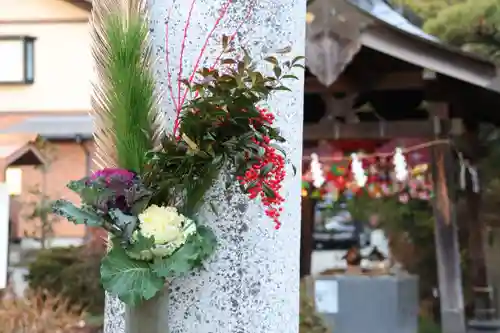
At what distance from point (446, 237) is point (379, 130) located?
1.26m

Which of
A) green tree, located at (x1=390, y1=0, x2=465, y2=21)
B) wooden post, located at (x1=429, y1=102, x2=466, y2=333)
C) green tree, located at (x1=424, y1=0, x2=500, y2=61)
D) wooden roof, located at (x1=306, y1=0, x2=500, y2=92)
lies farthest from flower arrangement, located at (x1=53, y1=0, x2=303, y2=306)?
green tree, located at (x1=390, y1=0, x2=465, y2=21)

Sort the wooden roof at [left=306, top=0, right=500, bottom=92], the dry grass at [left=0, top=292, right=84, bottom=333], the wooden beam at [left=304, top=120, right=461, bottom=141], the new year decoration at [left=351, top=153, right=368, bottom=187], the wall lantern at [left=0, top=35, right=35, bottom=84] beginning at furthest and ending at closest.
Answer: the wall lantern at [left=0, top=35, right=35, bottom=84], the new year decoration at [left=351, top=153, right=368, bottom=187], the wooden beam at [left=304, top=120, right=461, bottom=141], the wooden roof at [left=306, top=0, right=500, bottom=92], the dry grass at [left=0, top=292, right=84, bottom=333]

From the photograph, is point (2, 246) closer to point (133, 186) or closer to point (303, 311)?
point (303, 311)

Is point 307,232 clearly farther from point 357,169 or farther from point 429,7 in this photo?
point 429,7

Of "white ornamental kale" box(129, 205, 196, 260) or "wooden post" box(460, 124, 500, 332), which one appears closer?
"white ornamental kale" box(129, 205, 196, 260)

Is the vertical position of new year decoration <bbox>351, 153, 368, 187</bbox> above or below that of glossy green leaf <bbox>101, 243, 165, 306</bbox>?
above

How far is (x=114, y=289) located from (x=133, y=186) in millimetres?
187

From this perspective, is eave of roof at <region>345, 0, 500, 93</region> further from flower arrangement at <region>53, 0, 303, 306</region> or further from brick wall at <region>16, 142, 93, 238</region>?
flower arrangement at <region>53, 0, 303, 306</region>

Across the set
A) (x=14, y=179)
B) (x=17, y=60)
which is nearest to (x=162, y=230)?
(x=14, y=179)

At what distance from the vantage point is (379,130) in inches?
294

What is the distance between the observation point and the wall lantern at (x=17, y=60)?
29.7 feet

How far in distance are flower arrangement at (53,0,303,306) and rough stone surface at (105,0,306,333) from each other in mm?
46

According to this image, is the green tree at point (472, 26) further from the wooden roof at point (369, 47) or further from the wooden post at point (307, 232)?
the wooden post at point (307, 232)

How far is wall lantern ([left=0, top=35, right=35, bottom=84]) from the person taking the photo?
29.7ft
